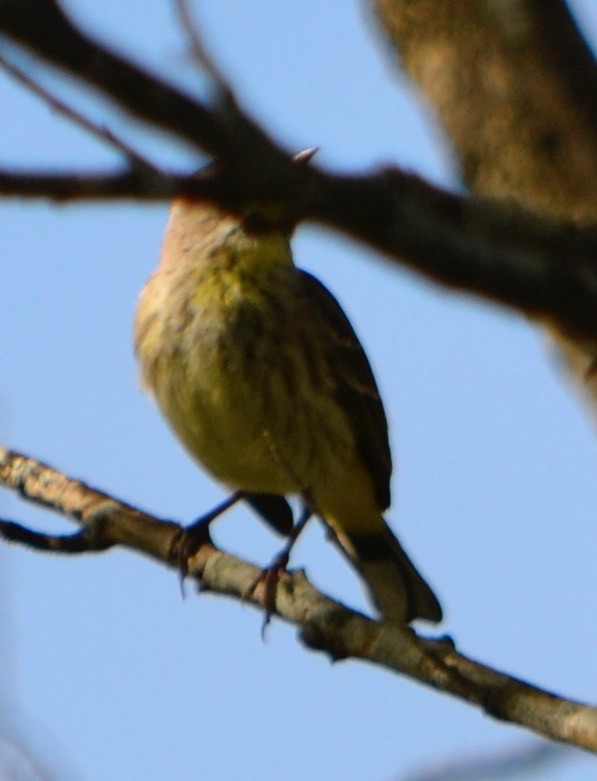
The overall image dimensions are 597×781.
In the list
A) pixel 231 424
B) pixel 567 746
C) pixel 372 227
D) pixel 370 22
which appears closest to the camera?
pixel 372 227

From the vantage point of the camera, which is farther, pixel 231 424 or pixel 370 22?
pixel 231 424

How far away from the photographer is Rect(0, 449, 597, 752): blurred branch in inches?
139

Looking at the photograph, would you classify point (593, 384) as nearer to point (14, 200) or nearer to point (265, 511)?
point (14, 200)

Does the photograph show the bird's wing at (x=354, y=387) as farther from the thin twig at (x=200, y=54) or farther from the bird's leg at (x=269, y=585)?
the thin twig at (x=200, y=54)

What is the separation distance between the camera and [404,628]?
155 inches

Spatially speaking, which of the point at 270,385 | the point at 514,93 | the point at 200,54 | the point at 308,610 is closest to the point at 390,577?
the point at 270,385

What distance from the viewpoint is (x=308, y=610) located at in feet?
14.5

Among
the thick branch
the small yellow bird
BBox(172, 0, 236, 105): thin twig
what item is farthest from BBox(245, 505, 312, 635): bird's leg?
BBox(172, 0, 236, 105): thin twig

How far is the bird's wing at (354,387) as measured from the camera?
21.2ft

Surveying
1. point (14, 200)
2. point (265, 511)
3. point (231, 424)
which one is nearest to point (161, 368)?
point (231, 424)

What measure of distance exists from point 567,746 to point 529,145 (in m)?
1.76

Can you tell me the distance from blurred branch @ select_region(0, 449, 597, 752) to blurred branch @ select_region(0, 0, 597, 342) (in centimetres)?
198

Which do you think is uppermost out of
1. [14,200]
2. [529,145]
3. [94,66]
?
[529,145]

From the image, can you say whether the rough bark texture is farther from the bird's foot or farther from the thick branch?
the bird's foot
